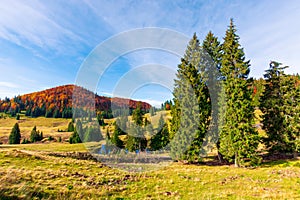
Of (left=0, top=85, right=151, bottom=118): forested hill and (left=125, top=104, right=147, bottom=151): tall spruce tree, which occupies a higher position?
(left=0, top=85, right=151, bottom=118): forested hill

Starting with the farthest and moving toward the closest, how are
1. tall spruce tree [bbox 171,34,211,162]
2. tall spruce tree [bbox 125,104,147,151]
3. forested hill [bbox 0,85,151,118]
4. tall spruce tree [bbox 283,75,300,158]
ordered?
forested hill [bbox 0,85,151,118] → tall spruce tree [bbox 125,104,147,151] → tall spruce tree [bbox 171,34,211,162] → tall spruce tree [bbox 283,75,300,158]

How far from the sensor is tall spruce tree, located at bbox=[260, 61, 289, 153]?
82.3ft

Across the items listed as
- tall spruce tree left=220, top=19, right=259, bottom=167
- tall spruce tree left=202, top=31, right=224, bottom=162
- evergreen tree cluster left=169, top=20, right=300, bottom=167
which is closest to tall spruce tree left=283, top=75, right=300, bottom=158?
evergreen tree cluster left=169, top=20, right=300, bottom=167

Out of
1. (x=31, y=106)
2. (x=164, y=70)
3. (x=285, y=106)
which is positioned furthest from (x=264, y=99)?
(x=31, y=106)

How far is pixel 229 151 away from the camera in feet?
74.7

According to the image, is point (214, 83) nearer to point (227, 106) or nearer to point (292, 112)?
point (227, 106)

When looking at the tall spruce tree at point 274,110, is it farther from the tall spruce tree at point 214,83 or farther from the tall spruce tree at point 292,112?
the tall spruce tree at point 214,83

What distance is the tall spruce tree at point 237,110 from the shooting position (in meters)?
21.8

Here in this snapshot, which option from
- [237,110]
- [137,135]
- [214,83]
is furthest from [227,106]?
[137,135]

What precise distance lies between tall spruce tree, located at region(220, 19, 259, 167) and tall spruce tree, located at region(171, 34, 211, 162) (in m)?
3.12

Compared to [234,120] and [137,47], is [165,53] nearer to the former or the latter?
[137,47]

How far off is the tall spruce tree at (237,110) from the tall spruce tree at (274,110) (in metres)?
5.51

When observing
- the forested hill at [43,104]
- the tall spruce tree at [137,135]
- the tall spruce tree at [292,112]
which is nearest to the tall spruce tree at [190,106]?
the tall spruce tree at [292,112]

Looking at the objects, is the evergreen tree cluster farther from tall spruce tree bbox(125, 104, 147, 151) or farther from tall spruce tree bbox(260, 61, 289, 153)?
tall spruce tree bbox(125, 104, 147, 151)
